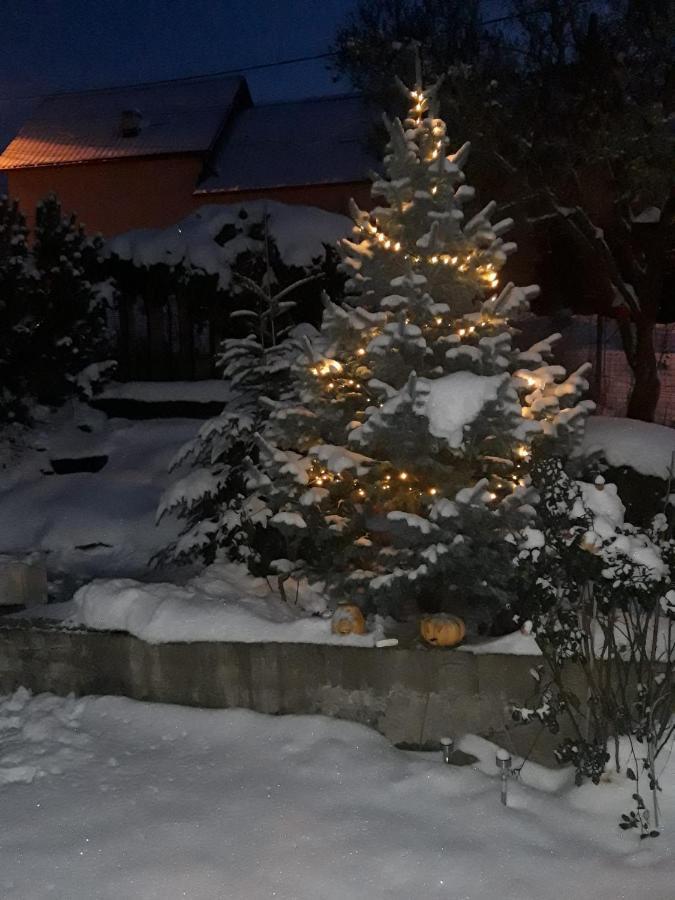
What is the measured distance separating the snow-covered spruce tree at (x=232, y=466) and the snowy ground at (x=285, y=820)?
75.3 inches

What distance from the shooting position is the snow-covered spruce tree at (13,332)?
36.1 feet

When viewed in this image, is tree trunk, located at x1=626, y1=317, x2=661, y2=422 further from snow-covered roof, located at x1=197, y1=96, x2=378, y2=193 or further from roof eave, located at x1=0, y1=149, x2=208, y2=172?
roof eave, located at x1=0, y1=149, x2=208, y2=172

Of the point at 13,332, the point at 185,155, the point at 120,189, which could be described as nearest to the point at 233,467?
the point at 13,332

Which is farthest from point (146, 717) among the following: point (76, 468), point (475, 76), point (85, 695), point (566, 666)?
point (475, 76)

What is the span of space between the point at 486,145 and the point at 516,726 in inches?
329

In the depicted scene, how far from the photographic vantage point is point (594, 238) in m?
11.4

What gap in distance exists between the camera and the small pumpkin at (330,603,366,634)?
16.2 ft

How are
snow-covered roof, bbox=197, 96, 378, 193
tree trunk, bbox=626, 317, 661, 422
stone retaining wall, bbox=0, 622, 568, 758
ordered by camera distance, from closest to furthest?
stone retaining wall, bbox=0, 622, 568, 758, tree trunk, bbox=626, 317, 661, 422, snow-covered roof, bbox=197, 96, 378, 193

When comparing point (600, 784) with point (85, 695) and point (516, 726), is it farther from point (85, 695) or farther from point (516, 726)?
point (85, 695)

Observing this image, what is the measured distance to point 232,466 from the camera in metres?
6.93

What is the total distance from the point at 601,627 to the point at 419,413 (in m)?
1.54

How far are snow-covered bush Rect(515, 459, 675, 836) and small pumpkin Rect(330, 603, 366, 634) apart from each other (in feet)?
3.43

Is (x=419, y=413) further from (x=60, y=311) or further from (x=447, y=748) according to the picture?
(x=60, y=311)

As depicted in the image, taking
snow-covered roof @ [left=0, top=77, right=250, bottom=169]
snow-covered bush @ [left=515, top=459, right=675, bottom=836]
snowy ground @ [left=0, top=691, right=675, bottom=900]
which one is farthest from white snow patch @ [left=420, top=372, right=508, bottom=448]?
snow-covered roof @ [left=0, top=77, right=250, bottom=169]
